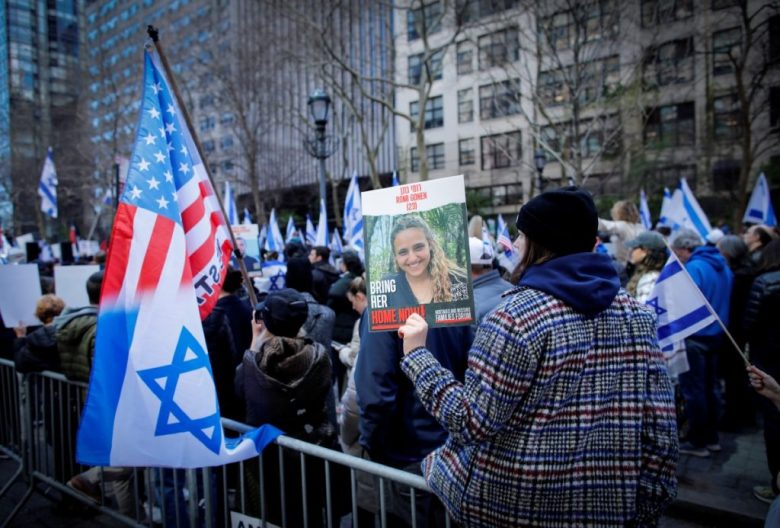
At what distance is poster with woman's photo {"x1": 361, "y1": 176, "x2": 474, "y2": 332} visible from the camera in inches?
73.4

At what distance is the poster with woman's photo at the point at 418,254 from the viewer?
1.87m

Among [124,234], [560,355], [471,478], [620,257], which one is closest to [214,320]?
[124,234]

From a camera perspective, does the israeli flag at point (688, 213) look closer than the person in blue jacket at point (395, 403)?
No

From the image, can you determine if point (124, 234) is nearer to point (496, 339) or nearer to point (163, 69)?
point (163, 69)

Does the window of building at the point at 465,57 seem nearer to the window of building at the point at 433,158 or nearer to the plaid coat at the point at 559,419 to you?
the window of building at the point at 433,158

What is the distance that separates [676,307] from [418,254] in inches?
116

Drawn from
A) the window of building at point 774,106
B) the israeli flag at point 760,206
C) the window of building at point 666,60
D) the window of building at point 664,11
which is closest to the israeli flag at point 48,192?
the israeli flag at point 760,206

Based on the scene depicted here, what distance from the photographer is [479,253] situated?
3051mm

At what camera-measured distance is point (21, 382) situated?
4.24 m

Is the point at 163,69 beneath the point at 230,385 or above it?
above

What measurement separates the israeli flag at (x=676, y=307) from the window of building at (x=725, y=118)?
2731 centimetres

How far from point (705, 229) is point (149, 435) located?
Result: 985 cm

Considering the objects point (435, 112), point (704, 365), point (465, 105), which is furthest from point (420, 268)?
point (435, 112)

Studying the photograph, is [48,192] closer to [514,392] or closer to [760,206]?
[514,392]
